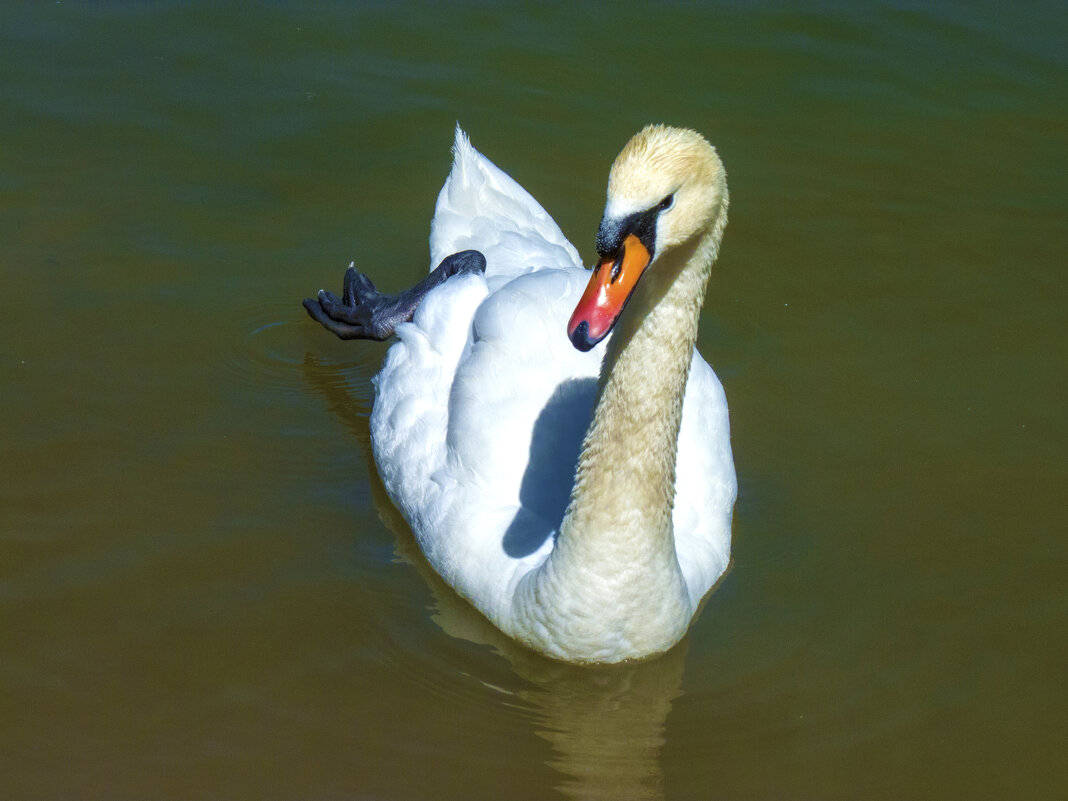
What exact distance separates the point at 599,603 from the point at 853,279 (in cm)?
370

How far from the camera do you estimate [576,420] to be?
18.7ft

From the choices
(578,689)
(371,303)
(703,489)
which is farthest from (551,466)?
(371,303)

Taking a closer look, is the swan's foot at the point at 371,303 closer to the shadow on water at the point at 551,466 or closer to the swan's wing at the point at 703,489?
the shadow on water at the point at 551,466

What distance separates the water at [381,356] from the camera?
16.4 ft

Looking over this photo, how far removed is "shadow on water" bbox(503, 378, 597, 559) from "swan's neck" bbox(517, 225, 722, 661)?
0.26 m

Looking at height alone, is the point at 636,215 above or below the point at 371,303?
above

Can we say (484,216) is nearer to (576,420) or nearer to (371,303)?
(371,303)

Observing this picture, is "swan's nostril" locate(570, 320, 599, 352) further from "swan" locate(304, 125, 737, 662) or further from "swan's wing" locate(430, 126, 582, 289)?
"swan's wing" locate(430, 126, 582, 289)

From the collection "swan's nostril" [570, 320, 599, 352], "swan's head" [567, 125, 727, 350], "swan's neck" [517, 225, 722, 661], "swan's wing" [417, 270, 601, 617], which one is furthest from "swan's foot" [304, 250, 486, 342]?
"swan's nostril" [570, 320, 599, 352]

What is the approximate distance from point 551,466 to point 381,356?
2.08 m

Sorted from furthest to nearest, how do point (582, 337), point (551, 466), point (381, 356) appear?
point (381, 356) → point (551, 466) → point (582, 337)

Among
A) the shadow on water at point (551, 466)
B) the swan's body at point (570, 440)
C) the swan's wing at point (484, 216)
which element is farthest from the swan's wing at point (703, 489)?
the swan's wing at point (484, 216)

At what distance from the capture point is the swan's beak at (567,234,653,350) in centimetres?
401

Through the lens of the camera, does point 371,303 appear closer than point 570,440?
No
